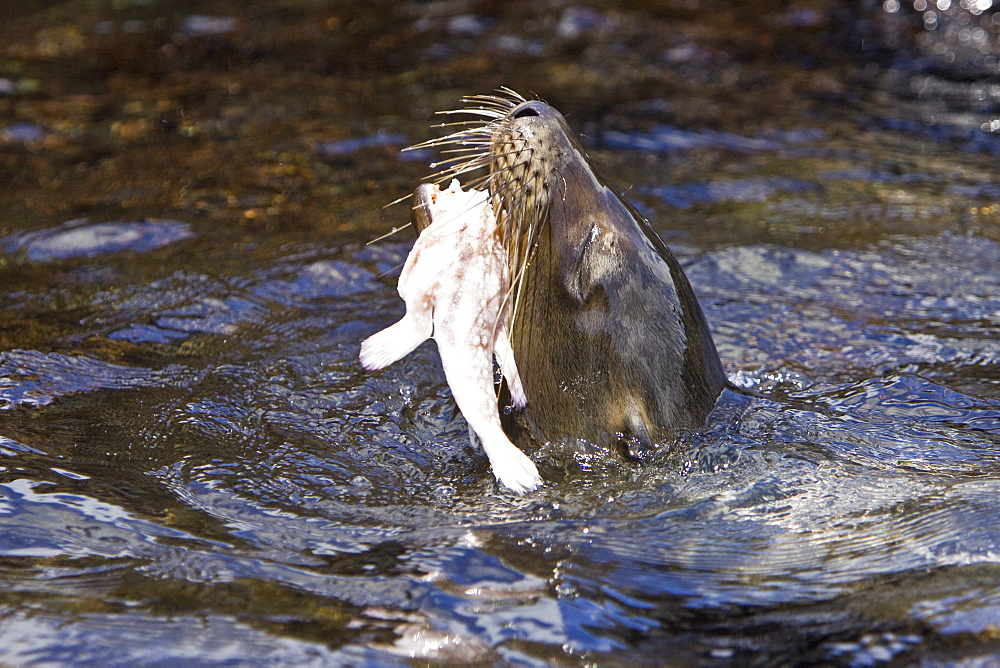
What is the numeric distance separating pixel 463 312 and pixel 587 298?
40 cm

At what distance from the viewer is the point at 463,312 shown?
12.1 feet

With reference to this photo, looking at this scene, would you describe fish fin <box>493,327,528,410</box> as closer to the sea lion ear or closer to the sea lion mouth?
the sea lion mouth

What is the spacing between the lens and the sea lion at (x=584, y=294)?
3.74 meters

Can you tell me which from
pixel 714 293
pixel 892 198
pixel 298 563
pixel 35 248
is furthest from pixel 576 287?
pixel 892 198

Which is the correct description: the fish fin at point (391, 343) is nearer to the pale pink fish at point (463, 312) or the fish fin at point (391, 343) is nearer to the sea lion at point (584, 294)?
the pale pink fish at point (463, 312)

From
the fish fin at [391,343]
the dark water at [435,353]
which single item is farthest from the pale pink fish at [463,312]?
the dark water at [435,353]

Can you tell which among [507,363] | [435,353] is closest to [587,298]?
[507,363]

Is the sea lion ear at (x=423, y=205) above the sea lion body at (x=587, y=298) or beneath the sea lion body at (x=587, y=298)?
above

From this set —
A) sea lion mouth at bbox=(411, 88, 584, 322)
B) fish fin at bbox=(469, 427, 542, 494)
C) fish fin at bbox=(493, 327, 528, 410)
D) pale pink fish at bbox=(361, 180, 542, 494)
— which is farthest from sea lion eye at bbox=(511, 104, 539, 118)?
Result: fish fin at bbox=(469, 427, 542, 494)

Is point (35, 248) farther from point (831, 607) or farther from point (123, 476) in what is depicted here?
point (831, 607)

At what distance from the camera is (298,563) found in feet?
10.4

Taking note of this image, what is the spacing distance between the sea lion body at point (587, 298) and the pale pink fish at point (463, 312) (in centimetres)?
9

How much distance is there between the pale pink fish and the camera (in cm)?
348

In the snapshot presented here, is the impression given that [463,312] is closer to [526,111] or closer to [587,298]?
[587,298]
